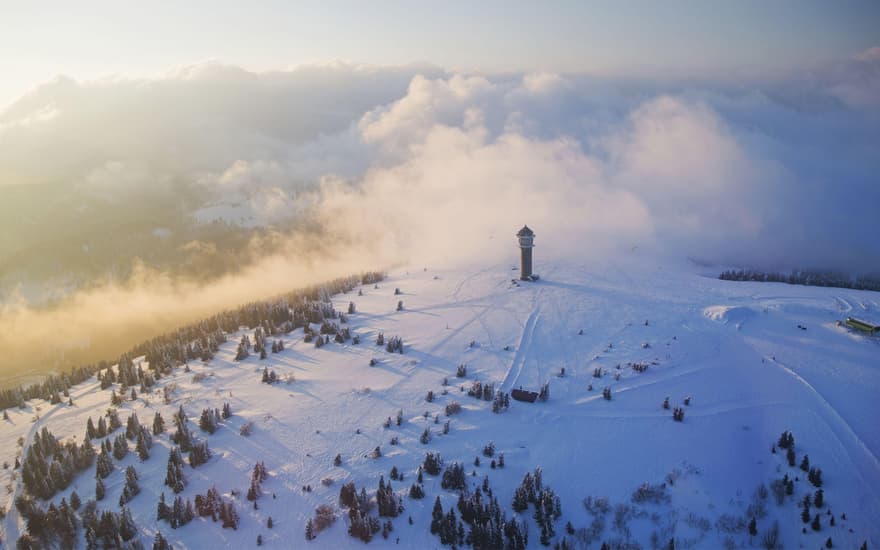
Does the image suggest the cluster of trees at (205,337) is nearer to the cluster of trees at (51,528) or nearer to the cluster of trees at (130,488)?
the cluster of trees at (130,488)

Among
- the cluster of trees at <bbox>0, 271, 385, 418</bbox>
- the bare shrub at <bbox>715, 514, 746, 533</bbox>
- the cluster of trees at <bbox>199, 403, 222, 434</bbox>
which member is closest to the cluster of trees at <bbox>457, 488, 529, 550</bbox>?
the bare shrub at <bbox>715, 514, 746, 533</bbox>

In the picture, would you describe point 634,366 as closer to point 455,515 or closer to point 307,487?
point 455,515

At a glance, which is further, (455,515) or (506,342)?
(506,342)

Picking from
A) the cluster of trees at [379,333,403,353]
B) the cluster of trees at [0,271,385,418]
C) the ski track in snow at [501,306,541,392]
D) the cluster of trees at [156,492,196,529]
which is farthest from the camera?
the cluster of trees at [0,271,385,418]

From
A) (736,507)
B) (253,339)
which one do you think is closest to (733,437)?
(736,507)

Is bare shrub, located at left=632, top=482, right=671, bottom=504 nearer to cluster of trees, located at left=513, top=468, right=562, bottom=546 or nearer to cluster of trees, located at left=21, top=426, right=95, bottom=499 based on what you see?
cluster of trees, located at left=513, top=468, right=562, bottom=546

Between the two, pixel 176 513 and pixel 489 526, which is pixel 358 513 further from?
pixel 176 513
